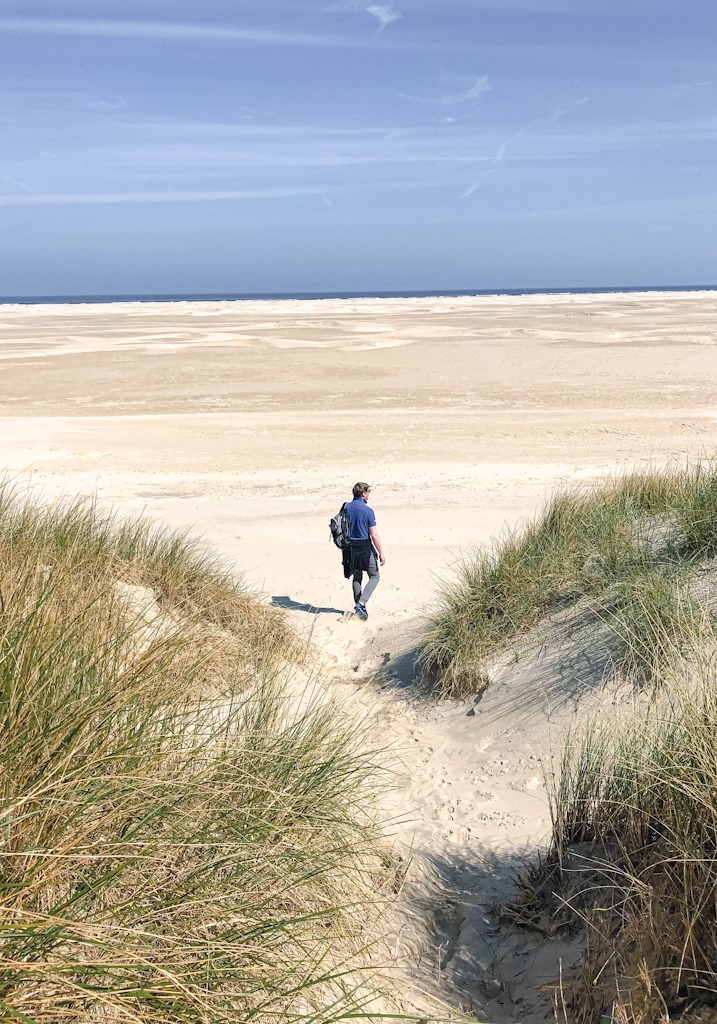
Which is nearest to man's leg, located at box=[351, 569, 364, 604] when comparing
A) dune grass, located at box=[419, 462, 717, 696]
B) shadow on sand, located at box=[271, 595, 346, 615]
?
shadow on sand, located at box=[271, 595, 346, 615]

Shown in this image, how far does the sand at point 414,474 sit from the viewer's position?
13.4ft

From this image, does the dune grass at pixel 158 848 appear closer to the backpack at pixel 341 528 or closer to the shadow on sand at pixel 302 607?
the backpack at pixel 341 528

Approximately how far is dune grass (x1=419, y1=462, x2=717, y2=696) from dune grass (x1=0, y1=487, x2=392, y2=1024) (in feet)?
8.15

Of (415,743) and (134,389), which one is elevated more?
(134,389)

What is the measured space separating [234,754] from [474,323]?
56356 mm

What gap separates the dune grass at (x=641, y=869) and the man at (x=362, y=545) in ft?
15.1

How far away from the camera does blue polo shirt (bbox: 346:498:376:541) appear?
818 cm

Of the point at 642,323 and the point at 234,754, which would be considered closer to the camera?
the point at 234,754

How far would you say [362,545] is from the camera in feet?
27.3

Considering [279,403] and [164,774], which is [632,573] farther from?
[279,403]

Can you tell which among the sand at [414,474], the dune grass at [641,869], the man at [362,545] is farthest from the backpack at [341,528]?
the dune grass at [641,869]

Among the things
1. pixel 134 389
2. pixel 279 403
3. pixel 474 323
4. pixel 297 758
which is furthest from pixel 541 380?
pixel 474 323

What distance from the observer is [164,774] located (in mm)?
2648

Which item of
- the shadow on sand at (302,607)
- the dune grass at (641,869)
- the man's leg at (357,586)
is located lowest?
the shadow on sand at (302,607)
